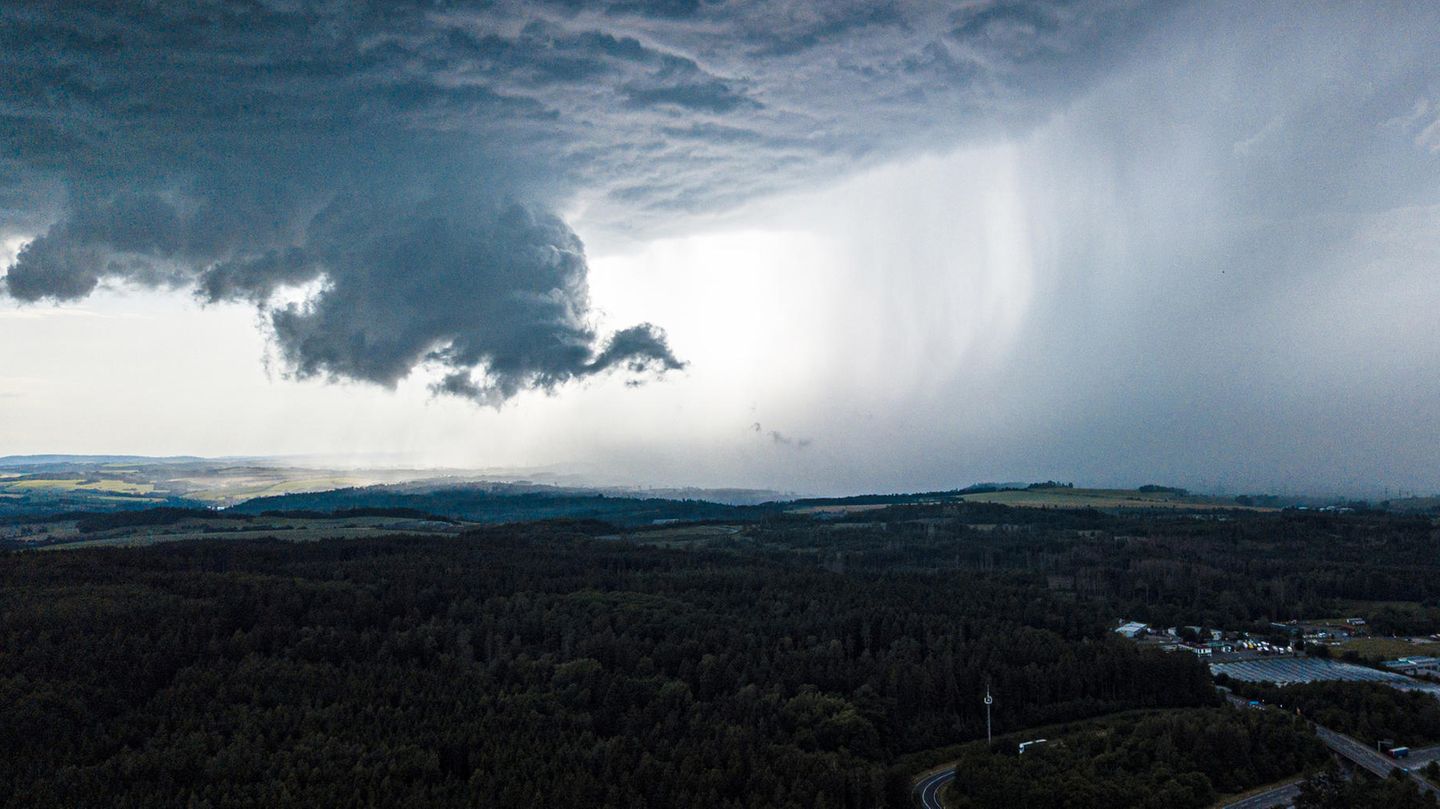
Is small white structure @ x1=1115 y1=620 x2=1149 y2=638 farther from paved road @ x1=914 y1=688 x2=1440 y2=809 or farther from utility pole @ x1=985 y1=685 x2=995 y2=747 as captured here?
utility pole @ x1=985 y1=685 x2=995 y2=747

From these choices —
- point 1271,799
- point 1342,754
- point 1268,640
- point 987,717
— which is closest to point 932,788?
point 987,717

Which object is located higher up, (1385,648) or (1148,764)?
(1385,648)

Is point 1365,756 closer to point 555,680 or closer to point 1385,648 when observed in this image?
point 1385,648

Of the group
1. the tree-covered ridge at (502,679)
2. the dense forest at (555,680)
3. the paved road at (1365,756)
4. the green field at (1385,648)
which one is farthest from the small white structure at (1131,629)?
the paved road at (1365,756)

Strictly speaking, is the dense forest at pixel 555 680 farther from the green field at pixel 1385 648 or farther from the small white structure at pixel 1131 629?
the green field at pixel 1385 648

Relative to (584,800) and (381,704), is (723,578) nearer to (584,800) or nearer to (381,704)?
(381,704)

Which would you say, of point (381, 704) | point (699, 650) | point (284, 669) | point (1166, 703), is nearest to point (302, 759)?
point (381, 704)
